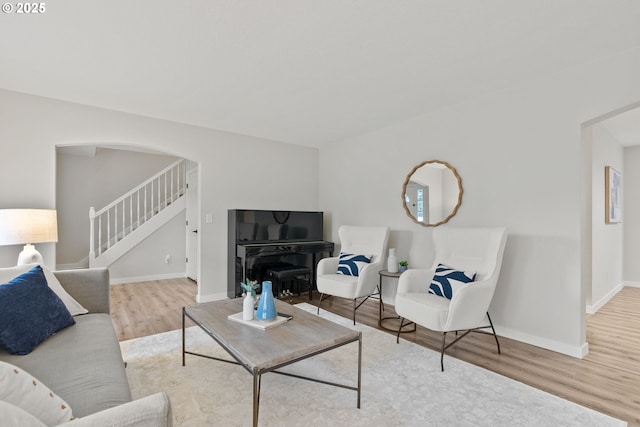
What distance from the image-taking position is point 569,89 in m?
2.68

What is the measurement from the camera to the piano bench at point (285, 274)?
431 centimetres

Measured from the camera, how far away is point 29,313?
1708 millimetres

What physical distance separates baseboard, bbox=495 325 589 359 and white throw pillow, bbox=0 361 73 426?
10.9 ft

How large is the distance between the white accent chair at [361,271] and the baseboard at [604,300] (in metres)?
2.53

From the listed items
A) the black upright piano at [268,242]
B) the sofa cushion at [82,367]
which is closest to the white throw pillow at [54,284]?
the sofa cushion at [82,367]

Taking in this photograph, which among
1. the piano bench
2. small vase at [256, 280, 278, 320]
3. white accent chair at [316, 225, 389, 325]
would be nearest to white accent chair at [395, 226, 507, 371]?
white accent chair at [316, 225, 389, 325]

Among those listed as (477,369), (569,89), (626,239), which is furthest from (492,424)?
(626,239)

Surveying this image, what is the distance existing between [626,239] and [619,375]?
4333 millimetres

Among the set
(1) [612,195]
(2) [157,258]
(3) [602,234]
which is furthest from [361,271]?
(2) [157,258]

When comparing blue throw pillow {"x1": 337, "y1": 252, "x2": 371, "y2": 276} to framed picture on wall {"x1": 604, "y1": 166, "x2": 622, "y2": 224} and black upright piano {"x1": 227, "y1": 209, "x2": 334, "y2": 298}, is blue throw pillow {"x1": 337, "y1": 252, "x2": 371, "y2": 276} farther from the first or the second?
framed picture on wall {"x1": 604, "y1": 166, "x2": 622, "y2": 224}

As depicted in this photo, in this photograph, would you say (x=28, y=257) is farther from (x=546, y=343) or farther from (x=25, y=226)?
(x=546, y=343)

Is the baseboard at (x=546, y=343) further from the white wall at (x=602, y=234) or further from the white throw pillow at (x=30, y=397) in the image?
the white throw pillow at (x=30, y=397)

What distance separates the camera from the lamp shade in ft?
9.10

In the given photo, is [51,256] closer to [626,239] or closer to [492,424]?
[492,424]
